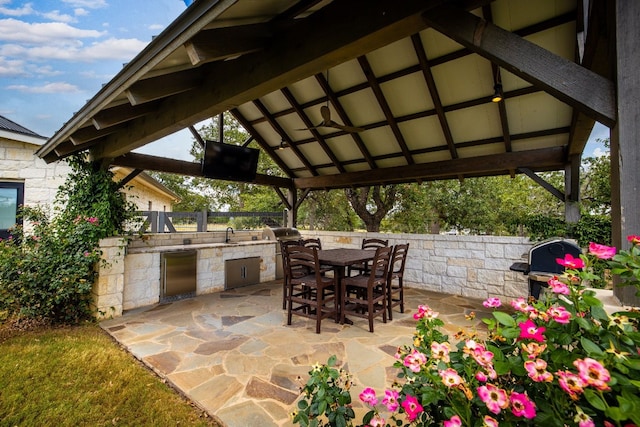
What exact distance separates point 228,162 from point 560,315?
576 centimetres

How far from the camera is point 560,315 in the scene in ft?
2.72

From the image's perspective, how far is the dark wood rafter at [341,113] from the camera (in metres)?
5.01

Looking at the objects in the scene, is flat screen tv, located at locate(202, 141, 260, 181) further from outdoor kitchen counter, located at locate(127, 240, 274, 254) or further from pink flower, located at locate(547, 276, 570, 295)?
pink flower, located at locate(547, 276, 570, 295)

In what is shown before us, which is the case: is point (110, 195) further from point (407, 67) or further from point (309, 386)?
point (407, 67)

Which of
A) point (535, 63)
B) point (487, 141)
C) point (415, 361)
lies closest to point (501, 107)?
point (487, 141)

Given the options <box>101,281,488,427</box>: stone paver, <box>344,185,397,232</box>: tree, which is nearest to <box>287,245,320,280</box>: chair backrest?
<box>101,281,488,427</box>: stone paver

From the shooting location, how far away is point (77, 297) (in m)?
3.75

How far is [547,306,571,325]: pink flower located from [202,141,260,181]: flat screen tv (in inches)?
219

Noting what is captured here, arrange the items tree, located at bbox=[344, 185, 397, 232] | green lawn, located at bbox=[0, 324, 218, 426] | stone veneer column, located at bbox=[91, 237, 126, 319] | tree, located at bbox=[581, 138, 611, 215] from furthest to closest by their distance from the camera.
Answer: tree, located at bbox=[344, 185, 397, 232] < tree, located at bbox=[581, 138, 611, 215] < stone veneer column, located at bbox=[91, 237, 126, 319] < green lawn, located at bbox=[0, 324, 218, 426]

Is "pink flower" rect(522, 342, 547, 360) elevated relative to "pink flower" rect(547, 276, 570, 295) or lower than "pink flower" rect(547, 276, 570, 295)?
lower

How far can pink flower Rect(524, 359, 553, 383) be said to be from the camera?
76 centimetres

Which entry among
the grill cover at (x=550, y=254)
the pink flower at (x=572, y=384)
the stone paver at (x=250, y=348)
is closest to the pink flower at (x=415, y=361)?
the pink flower at (x=572, y=384)

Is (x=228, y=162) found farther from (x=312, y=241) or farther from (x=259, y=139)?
(x=312, y=241)

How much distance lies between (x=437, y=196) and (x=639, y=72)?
830cm
